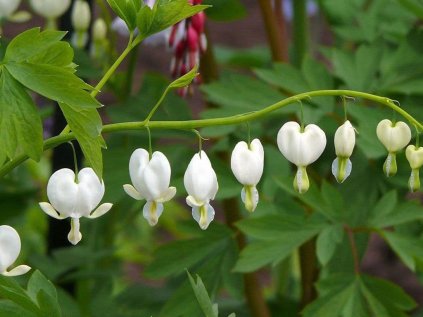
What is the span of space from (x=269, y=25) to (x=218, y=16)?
0.12 m

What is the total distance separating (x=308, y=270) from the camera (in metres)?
2.22

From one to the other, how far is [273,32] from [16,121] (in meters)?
1.12

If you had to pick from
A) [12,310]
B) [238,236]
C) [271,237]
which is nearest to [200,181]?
[12,310]

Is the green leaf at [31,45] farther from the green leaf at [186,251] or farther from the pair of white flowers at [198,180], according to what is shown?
the green leaf at [186,251]

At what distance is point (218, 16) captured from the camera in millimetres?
2158

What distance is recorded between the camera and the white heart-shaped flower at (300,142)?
47.9 inches

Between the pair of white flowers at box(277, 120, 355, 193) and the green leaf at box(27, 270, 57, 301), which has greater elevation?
the pair of white flowers at box(277, 120, 355, 193)

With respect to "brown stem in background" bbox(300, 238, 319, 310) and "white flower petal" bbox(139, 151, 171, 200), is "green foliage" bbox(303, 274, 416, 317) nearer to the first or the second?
"brown stem in background" bbox(300, 238, 319, 310)

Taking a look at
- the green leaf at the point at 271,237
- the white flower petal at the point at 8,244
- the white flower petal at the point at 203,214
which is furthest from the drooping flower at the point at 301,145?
the green leaf at the point at 271,237

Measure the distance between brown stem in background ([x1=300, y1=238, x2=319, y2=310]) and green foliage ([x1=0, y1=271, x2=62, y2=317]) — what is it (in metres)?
0.95

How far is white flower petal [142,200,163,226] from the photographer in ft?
4.04

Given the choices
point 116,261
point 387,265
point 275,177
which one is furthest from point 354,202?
point 387,265

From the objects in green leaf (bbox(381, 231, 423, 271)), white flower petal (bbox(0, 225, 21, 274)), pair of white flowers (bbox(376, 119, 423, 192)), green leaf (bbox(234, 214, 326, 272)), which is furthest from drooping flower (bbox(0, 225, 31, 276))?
green leaf (bbox(381, 231, 423, 271))

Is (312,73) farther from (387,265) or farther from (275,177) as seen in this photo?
(387,265)
